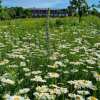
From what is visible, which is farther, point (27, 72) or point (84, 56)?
point (84, 56)

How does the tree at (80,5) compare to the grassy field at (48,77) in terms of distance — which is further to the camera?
the tree at (80,5)

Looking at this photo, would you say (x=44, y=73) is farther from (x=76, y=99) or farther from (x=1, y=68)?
(x=76, y=99)

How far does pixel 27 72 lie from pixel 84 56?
175 centimetres

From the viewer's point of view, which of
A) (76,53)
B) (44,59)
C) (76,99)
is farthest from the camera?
(76,53)

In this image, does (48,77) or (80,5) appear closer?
(48,77)

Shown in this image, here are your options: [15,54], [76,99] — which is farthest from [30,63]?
[76,99]

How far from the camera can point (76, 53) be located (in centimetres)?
730

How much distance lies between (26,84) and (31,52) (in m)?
2.19

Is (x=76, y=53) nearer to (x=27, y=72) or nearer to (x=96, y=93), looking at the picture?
(x=27, y=72)

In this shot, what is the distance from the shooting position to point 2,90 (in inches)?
182

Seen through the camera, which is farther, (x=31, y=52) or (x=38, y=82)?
(x=31, y=52)

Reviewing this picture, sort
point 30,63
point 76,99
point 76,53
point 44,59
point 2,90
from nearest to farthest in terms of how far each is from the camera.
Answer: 1. point 76,99
2. point 2,90
3. point 30,63
4. point 44,59
5. point 76,53

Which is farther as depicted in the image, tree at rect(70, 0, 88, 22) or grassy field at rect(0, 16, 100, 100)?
tree at rect(70, 0, 88, 22)

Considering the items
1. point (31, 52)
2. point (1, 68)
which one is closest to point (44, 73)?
point (1, 68)
